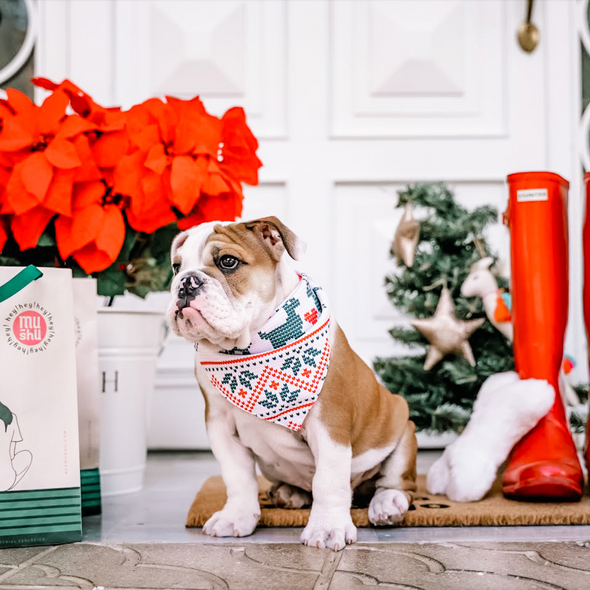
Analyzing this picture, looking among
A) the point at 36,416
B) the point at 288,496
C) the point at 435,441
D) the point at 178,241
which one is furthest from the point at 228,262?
the point at 435,441

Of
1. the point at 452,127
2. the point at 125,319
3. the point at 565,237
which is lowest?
the point at 125,319

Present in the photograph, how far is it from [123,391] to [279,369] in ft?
1.47

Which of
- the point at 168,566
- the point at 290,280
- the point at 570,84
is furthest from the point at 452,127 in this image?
the point at 168,566

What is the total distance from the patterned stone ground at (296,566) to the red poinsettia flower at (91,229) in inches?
16.8

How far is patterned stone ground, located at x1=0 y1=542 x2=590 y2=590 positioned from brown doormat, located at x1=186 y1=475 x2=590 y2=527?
0.42 ft

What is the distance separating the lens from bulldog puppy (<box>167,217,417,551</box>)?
97cm

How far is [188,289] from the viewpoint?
95 cm

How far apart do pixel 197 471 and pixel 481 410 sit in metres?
0.71

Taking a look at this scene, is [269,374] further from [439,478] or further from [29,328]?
[439,478]

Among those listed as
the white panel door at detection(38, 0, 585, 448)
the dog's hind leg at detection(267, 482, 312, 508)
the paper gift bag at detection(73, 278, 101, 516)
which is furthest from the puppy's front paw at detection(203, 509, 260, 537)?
the white panel door at detection(38, 0, 585, 448)

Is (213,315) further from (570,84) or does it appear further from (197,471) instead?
(570,84)

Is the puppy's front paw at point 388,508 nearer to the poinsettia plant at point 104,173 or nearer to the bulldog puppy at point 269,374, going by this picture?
the bulldog puppy at point 269,374

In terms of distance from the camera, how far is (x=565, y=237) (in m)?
1.34


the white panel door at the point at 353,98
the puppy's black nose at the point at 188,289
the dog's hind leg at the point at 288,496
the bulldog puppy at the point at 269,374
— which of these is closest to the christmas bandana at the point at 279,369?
the bulldog puppy at the point at 269,374
